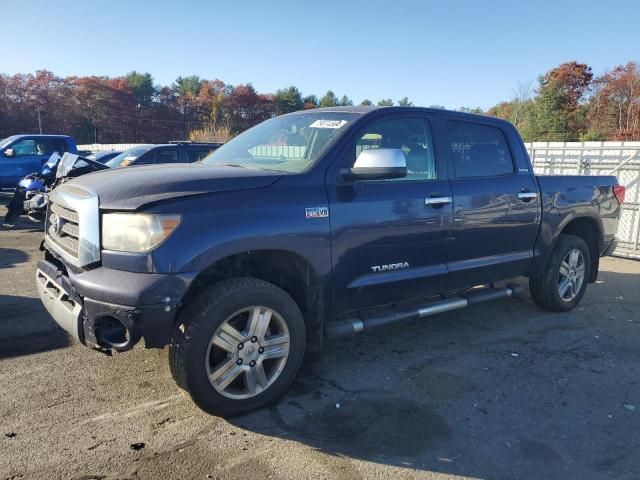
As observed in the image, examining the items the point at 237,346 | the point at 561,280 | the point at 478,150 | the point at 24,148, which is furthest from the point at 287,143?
the point at 24,148

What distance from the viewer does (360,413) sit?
11.0 feet

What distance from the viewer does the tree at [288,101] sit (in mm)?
64312

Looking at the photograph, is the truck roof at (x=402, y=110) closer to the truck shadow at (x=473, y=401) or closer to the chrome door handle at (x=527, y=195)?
the chrome door handle at (x=527, y=195)

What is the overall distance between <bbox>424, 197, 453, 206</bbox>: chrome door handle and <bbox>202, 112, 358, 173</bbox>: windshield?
0.85 metres

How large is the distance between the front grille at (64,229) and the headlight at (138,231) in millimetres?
331

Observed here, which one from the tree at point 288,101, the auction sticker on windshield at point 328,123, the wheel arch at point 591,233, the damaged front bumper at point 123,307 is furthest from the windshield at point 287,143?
the tree at point 288,101

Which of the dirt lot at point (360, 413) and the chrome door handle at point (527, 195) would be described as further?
Result: the chrome door handle at point (527, 195)

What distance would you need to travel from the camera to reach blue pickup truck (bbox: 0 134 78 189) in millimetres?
14086

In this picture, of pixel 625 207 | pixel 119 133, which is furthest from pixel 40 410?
pixel 119 133

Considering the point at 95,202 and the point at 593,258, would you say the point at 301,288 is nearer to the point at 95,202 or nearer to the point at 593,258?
the point at 95,202

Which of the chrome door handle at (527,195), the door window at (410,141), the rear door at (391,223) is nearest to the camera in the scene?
the rear door at (391,223)

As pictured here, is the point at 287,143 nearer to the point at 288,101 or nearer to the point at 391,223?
the point at 391,223

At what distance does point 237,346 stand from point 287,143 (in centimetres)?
166

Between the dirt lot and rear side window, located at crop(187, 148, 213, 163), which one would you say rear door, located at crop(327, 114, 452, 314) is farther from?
rear side window, located at crop(187, 148, 213, 163)
